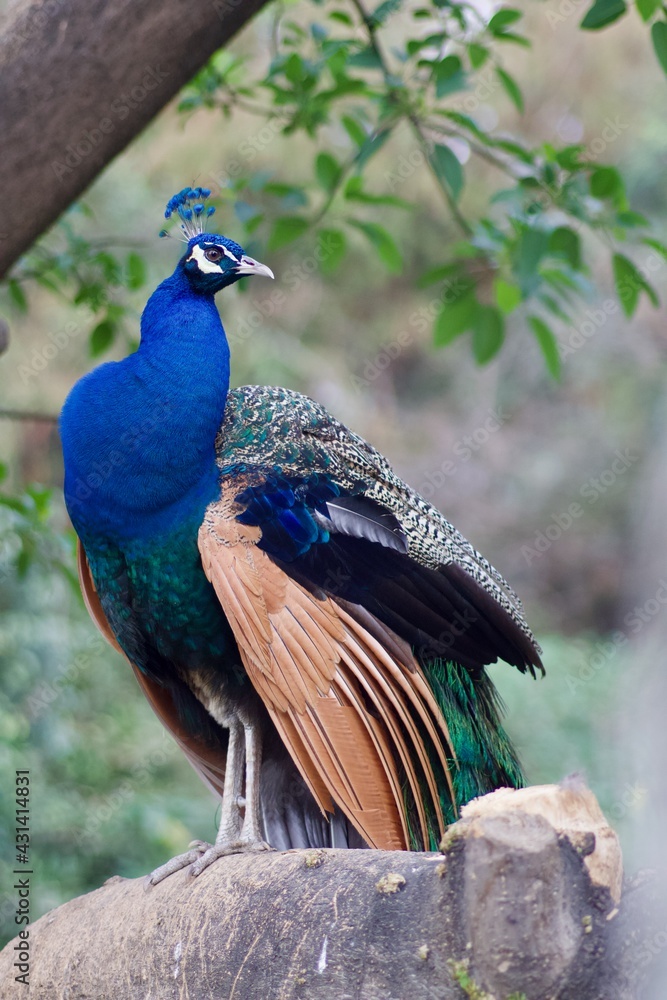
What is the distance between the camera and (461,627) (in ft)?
8.18

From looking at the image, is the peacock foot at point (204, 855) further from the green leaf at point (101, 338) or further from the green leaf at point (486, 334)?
the green leaf at point (101, 338)

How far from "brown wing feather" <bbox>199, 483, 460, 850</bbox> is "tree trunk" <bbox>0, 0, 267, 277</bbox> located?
95 centimetres

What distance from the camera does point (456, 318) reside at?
3193 mm

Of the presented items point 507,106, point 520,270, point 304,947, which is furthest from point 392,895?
point 507,106

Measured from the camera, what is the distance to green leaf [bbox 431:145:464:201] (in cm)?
278

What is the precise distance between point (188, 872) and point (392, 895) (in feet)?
2.63

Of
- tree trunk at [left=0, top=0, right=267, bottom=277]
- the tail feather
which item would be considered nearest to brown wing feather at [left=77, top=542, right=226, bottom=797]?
the tail feather

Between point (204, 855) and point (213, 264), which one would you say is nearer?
point (204, 855)

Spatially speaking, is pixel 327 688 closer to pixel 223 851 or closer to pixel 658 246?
pixel 223 851

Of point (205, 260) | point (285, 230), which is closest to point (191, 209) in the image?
point (205, 260)

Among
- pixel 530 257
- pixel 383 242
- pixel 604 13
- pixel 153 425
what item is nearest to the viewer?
pixel 604 13

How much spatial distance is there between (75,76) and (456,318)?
4.28ft

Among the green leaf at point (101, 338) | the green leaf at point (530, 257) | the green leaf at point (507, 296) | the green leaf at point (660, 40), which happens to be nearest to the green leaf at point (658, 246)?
the green leaf at point (530, 257)

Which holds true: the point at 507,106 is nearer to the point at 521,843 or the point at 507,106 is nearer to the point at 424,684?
the point at 424,684
